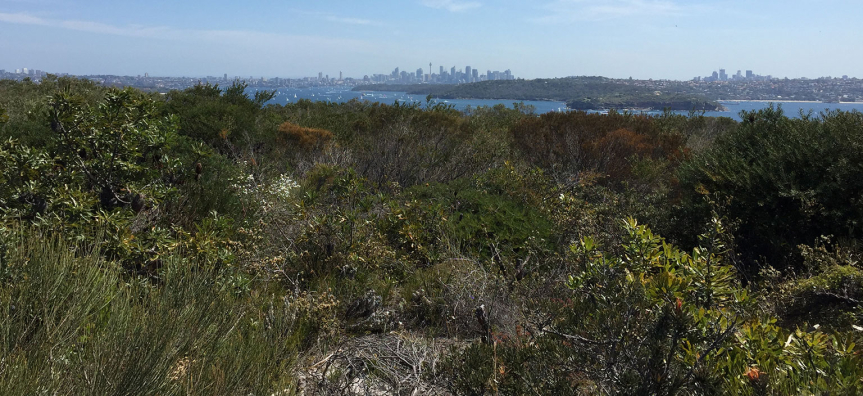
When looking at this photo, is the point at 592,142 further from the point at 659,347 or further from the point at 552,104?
the point at 552,104

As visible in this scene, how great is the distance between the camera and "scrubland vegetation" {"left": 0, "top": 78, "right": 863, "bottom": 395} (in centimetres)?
207

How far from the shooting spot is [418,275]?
17.1ft

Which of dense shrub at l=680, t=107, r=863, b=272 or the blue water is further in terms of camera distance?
the blue water

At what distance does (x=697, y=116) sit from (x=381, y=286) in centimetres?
1778

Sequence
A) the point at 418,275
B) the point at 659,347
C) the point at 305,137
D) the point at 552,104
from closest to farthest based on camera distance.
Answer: the point at 659,347 → the point at 418,275 → the point at 305,137 → the point at 552,104

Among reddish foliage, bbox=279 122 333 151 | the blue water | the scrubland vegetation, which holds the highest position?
the blue water

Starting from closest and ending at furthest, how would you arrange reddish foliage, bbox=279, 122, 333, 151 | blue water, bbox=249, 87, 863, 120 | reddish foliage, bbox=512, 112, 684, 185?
reddish foliage, bbox=512, 112, 684, 185 < reddish foliage, bbox=279, 122, 333, 151 < blue water, bbox=249, 87, 863, 120

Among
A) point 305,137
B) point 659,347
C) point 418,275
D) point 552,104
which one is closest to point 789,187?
point 418,275

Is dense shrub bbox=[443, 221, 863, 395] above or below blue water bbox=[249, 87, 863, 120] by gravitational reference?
below

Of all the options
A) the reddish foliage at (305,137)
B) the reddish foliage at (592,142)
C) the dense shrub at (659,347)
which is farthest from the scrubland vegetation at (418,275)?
the reddish foliage at (305,137)

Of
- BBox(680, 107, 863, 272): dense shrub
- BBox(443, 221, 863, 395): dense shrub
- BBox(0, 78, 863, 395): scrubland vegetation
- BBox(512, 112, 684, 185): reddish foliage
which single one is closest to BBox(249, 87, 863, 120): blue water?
BBox(680, 107, 863, 272): dense shrub

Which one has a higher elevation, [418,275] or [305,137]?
[305,137]

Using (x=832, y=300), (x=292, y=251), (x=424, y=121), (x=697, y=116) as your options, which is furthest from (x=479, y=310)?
(x=697, y=116)

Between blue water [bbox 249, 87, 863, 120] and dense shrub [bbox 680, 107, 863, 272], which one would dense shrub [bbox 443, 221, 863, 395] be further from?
blue water [bbox 249, 87, 863, 120]
